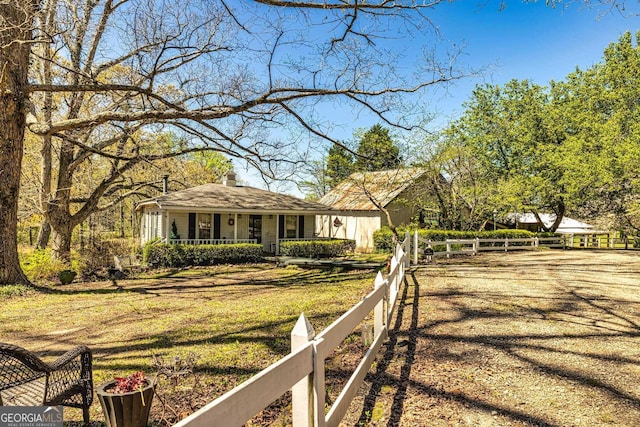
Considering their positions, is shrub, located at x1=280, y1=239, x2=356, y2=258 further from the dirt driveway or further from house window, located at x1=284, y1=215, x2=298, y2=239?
the dirt driveway

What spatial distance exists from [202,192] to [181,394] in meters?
19.5

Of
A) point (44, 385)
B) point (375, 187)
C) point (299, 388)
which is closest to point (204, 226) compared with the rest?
point (375, 187)

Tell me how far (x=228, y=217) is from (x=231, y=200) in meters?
1.08

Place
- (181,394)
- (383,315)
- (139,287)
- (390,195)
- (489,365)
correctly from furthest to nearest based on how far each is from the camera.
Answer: (390,195), (139,287), (383,315), (489,365), (181,394)

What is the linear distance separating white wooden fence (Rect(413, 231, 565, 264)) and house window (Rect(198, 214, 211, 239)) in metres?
11.8

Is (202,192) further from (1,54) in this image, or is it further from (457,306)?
(457,306)

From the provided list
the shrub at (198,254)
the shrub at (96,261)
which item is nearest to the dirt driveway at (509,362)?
the shrub at (198,254)

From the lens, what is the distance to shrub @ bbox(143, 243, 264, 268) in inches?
710

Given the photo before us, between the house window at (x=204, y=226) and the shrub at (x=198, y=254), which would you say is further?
the house window at (x=204, y=226)

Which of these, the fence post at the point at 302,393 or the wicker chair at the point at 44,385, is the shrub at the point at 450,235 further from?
the fence post at the point at 302,393

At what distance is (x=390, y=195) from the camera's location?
2633 centimetres

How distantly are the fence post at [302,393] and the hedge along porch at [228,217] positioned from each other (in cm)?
1824

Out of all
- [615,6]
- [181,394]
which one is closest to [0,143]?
[181,394]

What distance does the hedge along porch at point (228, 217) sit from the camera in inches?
803
